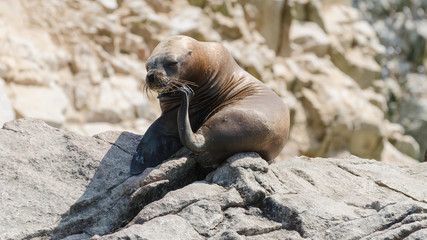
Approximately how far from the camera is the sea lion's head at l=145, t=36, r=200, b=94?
498 centimetres

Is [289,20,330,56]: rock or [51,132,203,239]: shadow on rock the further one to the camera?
[289,20,330,56]: rock

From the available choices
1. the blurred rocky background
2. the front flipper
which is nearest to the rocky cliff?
the front flipper

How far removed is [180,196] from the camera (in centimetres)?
432

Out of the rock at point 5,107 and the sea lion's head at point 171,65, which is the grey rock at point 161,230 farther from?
the rock at point 5,107

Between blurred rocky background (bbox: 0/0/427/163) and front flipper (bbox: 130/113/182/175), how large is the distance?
7009mm

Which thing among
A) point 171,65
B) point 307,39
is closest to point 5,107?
point 171,65

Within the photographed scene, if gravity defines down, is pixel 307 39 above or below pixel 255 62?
above

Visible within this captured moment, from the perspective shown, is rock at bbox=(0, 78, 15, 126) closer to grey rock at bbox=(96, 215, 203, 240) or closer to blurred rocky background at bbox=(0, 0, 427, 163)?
blurred rocky background at bbox=(0, 0, 427, 163)

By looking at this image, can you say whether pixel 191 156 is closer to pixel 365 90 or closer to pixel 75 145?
pixel 75 145

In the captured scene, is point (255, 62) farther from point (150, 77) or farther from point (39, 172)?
point (39, 172)

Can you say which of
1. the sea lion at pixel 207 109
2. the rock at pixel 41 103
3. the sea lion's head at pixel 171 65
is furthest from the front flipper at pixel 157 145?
the rock at pixel 41 103

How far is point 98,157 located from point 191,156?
82 cm

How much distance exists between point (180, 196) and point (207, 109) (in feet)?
4.73

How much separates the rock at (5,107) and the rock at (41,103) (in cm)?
18
